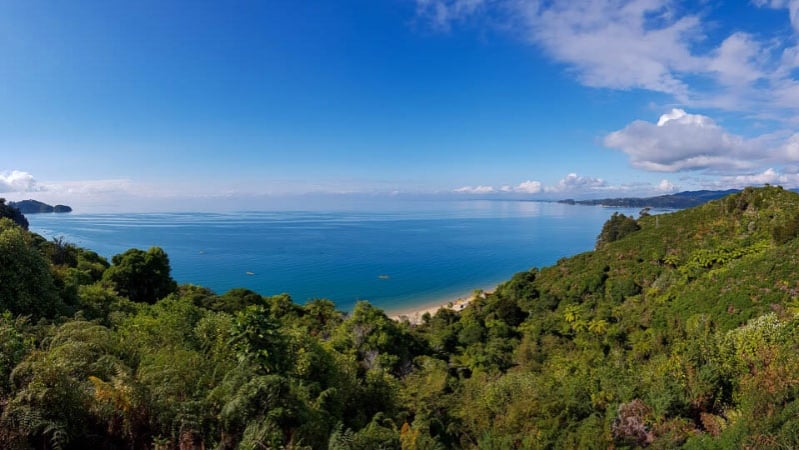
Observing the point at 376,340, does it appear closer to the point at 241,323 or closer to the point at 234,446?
the point at 241,323

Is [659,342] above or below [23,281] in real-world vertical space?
below

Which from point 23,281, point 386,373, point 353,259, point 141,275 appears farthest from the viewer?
point 353,259

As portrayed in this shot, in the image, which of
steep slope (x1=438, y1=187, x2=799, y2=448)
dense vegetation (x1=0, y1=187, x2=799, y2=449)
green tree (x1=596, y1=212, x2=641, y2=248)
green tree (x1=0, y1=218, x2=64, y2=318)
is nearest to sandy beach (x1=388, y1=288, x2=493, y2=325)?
steep slope (x1=438, y1=187, x2=799, y2=448)

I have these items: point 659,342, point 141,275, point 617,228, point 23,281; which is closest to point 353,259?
point 617,228

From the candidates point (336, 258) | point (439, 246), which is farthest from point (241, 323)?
point (439, 246)

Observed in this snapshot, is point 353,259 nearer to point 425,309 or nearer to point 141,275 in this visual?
point 425,309

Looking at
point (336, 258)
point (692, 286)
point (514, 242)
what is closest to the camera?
point (692, 286)

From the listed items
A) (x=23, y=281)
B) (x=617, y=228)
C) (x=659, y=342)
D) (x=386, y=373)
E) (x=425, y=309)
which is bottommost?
(x=425, y=309)
